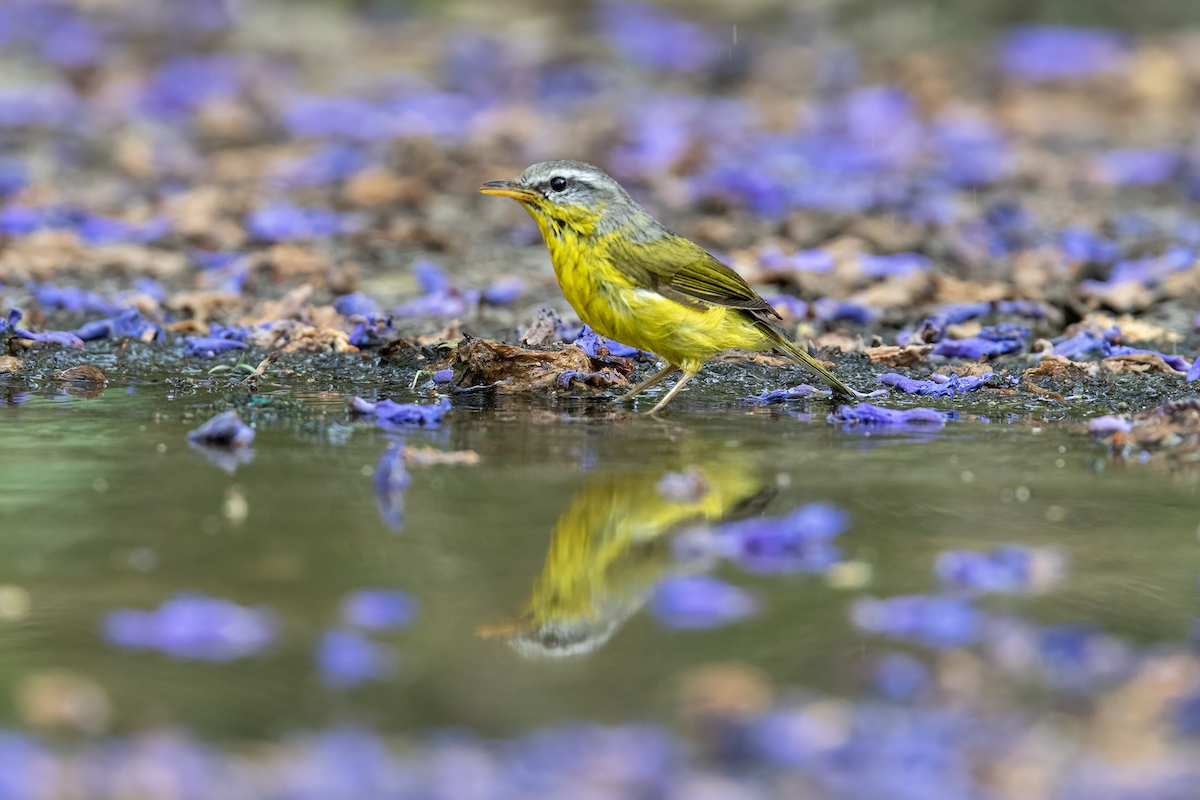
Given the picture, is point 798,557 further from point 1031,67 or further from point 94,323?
point 1031,67

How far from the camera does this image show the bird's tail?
5609 millimetres

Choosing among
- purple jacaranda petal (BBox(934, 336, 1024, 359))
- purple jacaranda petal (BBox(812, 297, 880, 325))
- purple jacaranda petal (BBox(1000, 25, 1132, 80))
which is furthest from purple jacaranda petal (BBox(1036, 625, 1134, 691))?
purple jacaranda petal (BBox(1000, 25, 1132, 80))

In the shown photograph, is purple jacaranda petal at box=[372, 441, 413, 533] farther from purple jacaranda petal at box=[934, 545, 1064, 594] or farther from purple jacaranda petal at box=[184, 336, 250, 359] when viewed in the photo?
purple jacaranda petal at box=[184, 336, 250, 359]

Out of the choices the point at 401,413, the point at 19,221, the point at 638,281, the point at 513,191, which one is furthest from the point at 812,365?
the point at 19,221

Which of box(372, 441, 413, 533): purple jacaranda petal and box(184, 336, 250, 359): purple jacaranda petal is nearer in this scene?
box(372, 441, 413, 533): purple jacaranda petal

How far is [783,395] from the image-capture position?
5.69m

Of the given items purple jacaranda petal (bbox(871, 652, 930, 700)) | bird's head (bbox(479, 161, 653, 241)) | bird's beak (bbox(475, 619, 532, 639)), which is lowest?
purple jacaranda petal (bbox(871, 652, 930, 700))

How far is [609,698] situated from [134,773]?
2.84 feet

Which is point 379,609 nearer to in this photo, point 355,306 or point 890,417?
point 890,417

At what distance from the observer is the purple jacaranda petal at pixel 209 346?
641 centimetres

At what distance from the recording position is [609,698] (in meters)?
2.71

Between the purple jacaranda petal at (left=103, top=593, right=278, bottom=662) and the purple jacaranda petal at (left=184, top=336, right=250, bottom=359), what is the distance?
346 cm

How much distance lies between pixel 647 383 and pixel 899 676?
3.02 m

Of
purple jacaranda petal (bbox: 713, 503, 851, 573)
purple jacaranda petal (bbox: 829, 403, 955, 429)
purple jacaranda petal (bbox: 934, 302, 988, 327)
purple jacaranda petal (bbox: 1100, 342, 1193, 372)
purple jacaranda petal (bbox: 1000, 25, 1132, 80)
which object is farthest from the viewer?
purple jacaranda petal (bbox: 1000, 25, 1132, 80)
